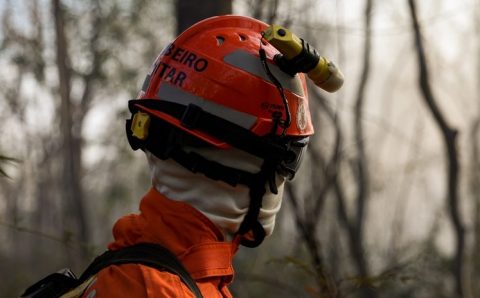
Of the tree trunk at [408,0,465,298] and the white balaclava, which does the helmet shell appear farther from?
the tree trunk at [408,0,465,298]

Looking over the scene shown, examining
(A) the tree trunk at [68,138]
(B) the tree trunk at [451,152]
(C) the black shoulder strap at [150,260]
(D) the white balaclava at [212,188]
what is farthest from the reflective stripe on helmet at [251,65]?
(A) the tree trunk at [68,138]

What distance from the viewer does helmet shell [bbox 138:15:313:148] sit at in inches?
77.0

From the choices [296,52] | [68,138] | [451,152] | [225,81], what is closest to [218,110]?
[225,81]

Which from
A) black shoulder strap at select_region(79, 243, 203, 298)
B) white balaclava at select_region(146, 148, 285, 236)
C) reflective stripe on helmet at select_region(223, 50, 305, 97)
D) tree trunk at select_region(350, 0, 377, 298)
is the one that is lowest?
tree trunk at select_region(350, 0, 377, 298)

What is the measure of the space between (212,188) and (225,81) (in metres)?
0.32

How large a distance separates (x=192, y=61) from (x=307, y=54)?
1.15ft

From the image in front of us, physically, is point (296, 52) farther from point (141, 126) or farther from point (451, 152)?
point (451, 152)

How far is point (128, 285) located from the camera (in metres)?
1.65

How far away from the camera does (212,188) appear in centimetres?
191

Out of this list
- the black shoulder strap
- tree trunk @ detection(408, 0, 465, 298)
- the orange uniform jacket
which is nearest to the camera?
the black shoulder strap

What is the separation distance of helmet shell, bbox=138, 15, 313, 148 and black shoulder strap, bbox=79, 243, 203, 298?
0.34 meters

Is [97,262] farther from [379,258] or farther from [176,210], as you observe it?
[379,258]

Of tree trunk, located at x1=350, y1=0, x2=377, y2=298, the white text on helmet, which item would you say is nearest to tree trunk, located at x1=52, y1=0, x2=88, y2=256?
tree trunk, located at x1=350, y1=0, x2=377, y2=298

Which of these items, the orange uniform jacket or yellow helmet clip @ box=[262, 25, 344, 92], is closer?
the orange uniform jacket
